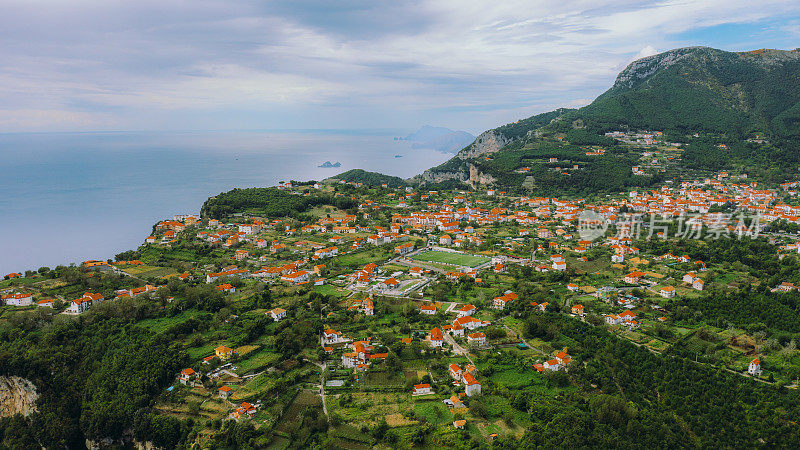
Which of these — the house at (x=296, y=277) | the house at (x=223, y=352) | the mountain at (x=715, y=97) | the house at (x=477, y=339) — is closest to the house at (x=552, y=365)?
the house at (x=477, y=339)

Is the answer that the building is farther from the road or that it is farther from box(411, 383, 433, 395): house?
box(411, 383, 433, 395): house

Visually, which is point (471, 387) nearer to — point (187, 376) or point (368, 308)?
point (368, 308)

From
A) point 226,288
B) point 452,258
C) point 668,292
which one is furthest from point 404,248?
point 668,292

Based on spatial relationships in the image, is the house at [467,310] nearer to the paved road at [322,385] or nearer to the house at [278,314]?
the paved road at [322,385]

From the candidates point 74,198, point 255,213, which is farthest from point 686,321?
point 74,198

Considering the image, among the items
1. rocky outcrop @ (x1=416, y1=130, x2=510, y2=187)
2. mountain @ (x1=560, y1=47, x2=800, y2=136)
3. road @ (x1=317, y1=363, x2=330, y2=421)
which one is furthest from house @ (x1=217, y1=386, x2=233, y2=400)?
mountain @ (x1=560, y1=47, x2=800, y2=136)

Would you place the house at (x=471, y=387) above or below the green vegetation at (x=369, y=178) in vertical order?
below
